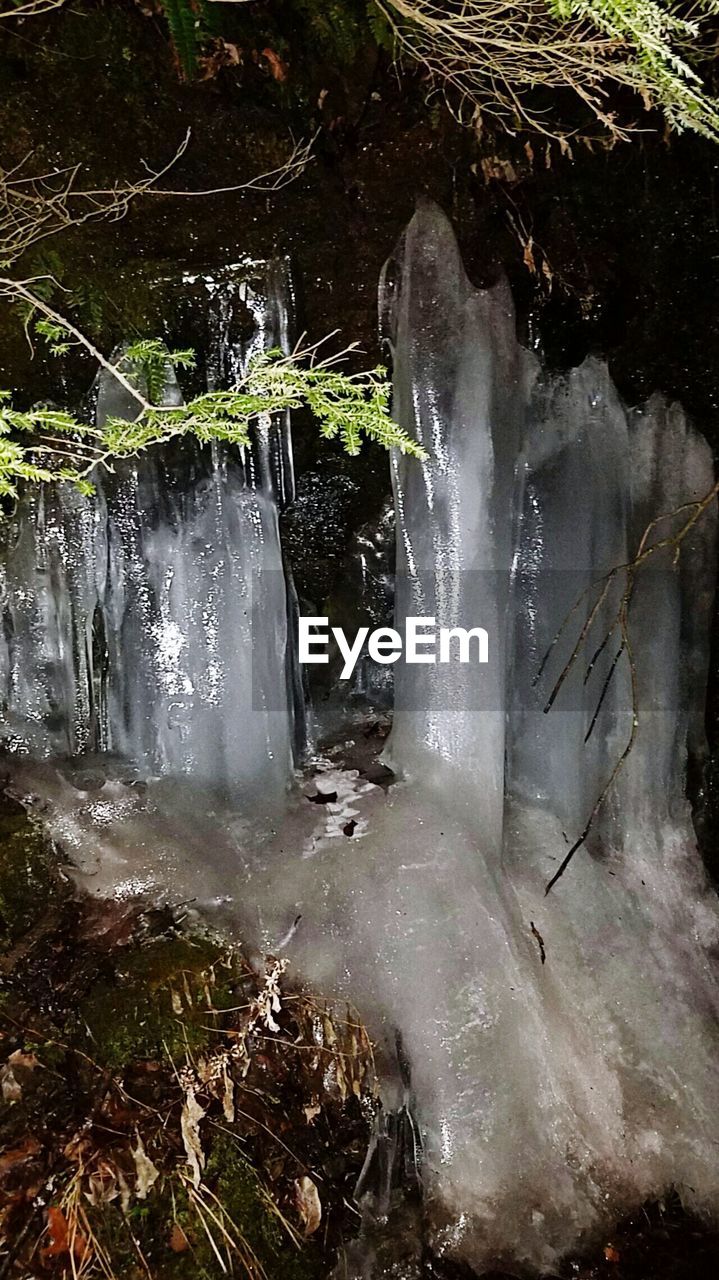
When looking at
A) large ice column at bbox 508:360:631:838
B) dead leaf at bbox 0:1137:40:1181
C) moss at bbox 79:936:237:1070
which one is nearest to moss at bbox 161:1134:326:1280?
moss at bbox 79:936:237:1070

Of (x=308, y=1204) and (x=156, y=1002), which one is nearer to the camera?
(x=308, y=1204)

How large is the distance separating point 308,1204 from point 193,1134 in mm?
507

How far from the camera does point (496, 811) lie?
138 inches

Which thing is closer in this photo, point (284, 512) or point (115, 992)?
point (115, 992)

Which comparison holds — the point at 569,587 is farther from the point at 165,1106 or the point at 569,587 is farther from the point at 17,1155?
the point at 17,1155

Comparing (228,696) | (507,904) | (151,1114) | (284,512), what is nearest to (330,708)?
(228,696)

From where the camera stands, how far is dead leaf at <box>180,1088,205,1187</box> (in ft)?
8.87

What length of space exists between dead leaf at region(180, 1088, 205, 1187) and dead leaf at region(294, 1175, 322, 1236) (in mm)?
382

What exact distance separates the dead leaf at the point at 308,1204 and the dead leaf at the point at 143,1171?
53 centimetres

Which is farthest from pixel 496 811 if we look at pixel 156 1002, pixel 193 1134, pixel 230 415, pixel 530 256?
pixel 530 256

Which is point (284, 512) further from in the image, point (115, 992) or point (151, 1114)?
point (151, 1114)

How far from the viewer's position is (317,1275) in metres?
2.72

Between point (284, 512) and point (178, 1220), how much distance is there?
3.16 m

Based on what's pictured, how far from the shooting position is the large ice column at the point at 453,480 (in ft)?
10.8
